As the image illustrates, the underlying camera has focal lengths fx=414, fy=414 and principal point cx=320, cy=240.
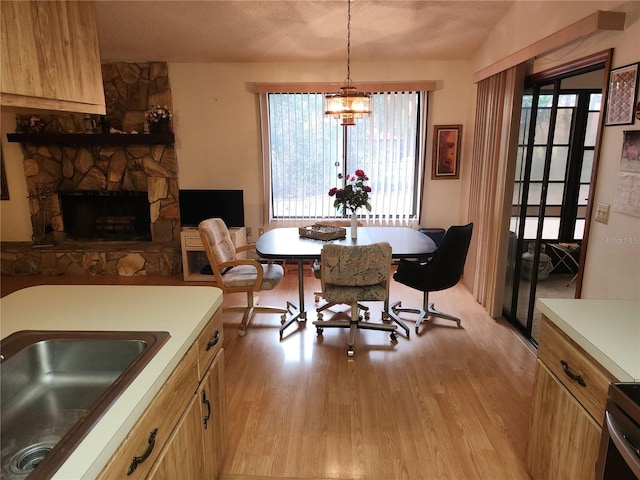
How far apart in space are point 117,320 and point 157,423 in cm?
47

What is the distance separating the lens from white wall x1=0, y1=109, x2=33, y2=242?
5062 mm

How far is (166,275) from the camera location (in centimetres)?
493

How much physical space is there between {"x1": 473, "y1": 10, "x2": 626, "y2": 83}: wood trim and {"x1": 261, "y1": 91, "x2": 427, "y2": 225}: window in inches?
50.4

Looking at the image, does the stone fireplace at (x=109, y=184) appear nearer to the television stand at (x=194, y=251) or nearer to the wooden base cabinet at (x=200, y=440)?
the television stand at (x=194, y=251)

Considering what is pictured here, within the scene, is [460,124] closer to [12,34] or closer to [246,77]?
[246,77]

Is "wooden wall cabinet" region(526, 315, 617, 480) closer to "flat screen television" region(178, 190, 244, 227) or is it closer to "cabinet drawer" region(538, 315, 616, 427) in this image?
"cabinet drawer" region(538, 315, 616, 427)

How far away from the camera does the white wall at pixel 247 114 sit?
4.82 m

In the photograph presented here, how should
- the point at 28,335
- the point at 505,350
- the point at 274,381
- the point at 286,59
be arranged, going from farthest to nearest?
1. the point at 286,59
2. the point at 505,350
3. the point at 274,381
4. the point at 28,335

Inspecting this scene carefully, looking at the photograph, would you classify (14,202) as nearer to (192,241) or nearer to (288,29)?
(192,241)

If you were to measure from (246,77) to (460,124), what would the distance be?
2576 mm

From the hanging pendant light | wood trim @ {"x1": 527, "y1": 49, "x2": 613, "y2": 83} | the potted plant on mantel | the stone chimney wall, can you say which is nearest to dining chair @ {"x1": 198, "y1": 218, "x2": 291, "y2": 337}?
the hanging pendant light

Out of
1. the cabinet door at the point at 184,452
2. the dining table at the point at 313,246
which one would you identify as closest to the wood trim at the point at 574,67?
the dining table at the point at 313,246

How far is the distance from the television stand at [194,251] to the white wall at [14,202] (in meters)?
2.19

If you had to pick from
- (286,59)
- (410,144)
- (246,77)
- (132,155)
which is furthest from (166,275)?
(410,144)
